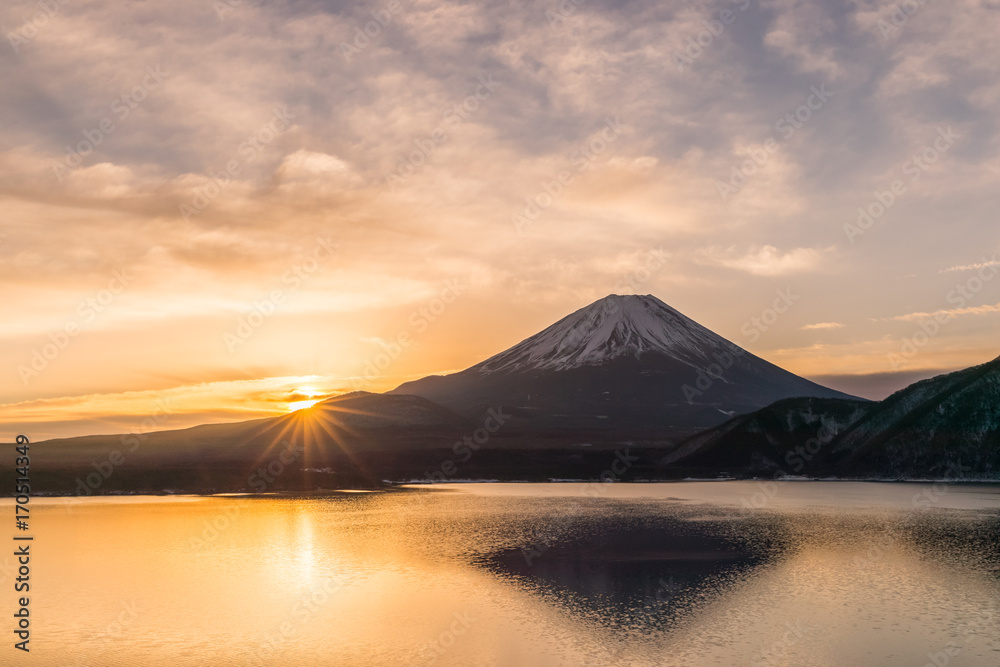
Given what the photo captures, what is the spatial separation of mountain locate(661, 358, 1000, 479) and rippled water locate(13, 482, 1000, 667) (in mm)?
64151

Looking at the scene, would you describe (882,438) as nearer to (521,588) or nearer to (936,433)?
(936,433)

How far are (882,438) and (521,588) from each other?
14012 cm

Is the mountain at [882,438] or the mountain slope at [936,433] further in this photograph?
the mountain at [882,438]

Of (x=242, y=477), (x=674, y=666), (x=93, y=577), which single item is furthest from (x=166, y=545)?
(x=242, y=477)

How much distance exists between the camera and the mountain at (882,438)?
147 metres

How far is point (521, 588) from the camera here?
4719cm

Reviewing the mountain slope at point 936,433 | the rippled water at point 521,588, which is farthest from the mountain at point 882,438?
the rippled water at point 521,588

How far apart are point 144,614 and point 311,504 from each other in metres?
66.1

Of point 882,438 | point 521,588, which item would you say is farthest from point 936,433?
point 521,588

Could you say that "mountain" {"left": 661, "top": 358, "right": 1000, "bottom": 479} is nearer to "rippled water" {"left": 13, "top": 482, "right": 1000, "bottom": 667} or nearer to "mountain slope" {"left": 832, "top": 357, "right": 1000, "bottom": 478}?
"mountain slope" {"left": 832, "top": 357, "right": 1000, "bottom": 478}

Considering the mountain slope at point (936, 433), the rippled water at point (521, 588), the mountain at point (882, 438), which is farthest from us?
the mountain at point (882, 438)

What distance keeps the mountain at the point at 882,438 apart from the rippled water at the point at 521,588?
64.2 m

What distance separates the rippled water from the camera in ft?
112

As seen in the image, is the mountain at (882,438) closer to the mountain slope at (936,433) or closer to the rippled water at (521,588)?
the mountain slope at (936,433)
